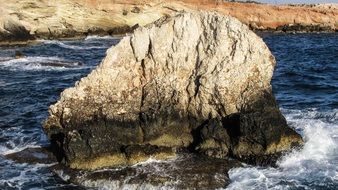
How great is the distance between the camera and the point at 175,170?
37.1ft

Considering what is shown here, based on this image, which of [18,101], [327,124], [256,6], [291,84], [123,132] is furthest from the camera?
[256,6]

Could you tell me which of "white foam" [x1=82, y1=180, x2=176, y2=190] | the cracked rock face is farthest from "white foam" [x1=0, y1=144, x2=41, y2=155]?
"white foam" [x1=82, y1=180, x2=176, y2=190]

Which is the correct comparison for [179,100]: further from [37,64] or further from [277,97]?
[37,64]

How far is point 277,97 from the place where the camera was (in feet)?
63.4

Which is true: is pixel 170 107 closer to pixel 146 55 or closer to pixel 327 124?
pixel 146 55

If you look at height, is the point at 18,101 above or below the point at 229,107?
below

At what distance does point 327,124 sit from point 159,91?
5190 mm

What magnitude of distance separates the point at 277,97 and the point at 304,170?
7983 mm

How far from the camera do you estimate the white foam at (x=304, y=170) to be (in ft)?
35.4

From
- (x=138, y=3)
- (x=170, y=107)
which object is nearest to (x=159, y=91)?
(x=170, y=107)

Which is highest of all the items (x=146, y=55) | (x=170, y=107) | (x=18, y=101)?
(x=146, y=55)

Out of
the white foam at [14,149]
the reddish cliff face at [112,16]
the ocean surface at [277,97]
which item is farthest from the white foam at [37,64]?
the white foam at [14,149]

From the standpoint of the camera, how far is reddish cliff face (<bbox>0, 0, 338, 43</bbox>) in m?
43.8

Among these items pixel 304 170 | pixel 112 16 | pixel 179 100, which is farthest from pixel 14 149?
pixel 112 16
